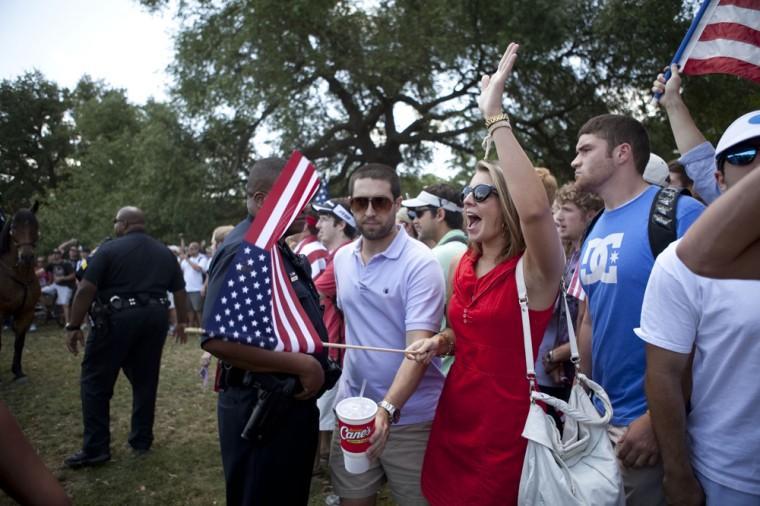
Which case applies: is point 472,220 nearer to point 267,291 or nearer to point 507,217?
point 507,217

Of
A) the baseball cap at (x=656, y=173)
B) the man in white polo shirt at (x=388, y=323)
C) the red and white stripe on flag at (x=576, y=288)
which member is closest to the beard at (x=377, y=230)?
the man in white polo shirt at (x=388, y=323)

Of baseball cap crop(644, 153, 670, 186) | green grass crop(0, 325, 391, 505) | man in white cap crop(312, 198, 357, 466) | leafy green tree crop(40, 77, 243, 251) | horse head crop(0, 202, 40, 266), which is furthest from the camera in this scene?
leafy green tree crop(40, 77, 243, 251)

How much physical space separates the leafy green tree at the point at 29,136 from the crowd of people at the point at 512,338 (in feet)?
7.41

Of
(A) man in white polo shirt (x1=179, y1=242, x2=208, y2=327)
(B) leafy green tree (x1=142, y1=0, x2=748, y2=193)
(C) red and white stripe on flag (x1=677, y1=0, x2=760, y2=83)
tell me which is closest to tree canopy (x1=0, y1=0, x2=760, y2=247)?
(B) leafy green tree (x1=142, y1=0, x2=748, y2=193)

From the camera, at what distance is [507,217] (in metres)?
2.37

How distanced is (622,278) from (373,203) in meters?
1.35

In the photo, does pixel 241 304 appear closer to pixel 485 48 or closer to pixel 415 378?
pixel 415 378

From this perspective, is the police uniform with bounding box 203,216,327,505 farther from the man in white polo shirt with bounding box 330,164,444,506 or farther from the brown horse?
the brown horse

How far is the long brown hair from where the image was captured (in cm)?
234

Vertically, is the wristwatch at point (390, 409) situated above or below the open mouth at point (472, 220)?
below

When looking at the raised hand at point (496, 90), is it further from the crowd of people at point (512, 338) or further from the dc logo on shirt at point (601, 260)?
the dc logo on shirt at point (601, 260)

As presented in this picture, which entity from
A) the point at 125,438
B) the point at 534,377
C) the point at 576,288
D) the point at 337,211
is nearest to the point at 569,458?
the point at 534,377

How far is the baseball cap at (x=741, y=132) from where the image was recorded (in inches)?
70.5

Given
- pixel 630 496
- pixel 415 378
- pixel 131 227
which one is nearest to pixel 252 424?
pixel 415 378
